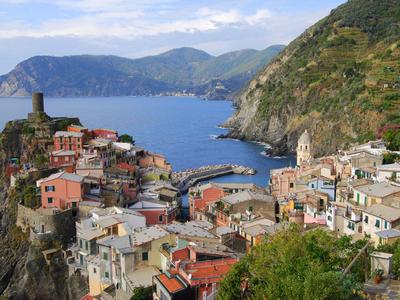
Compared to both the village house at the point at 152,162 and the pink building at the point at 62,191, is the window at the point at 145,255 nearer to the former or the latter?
the pink building at the point at 62,191

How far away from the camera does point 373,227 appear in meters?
25.4

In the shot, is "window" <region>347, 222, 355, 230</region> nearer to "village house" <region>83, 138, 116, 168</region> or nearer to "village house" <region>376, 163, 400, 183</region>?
"village house" <region>376, 163, 400, 183</region>

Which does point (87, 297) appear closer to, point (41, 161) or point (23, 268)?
point (23, 268)

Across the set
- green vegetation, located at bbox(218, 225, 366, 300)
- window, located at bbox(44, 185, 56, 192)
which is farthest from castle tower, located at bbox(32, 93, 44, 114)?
green vegetation, located at bbox(218, 225, 366, 300)

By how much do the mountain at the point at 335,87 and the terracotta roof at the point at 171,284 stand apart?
152 feet

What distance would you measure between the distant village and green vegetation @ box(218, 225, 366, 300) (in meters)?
1.82

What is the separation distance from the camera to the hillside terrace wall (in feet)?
113

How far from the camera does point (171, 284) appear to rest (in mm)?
20312

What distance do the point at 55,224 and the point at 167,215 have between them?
8.20 m

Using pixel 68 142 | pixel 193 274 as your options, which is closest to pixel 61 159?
pixel 68 142

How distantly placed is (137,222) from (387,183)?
15.5 m

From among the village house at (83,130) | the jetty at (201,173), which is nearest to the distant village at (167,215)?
the village house at (83,130)

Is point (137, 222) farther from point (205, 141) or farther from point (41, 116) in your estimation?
point (205, 141)

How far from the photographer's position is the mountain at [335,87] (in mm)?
77625
